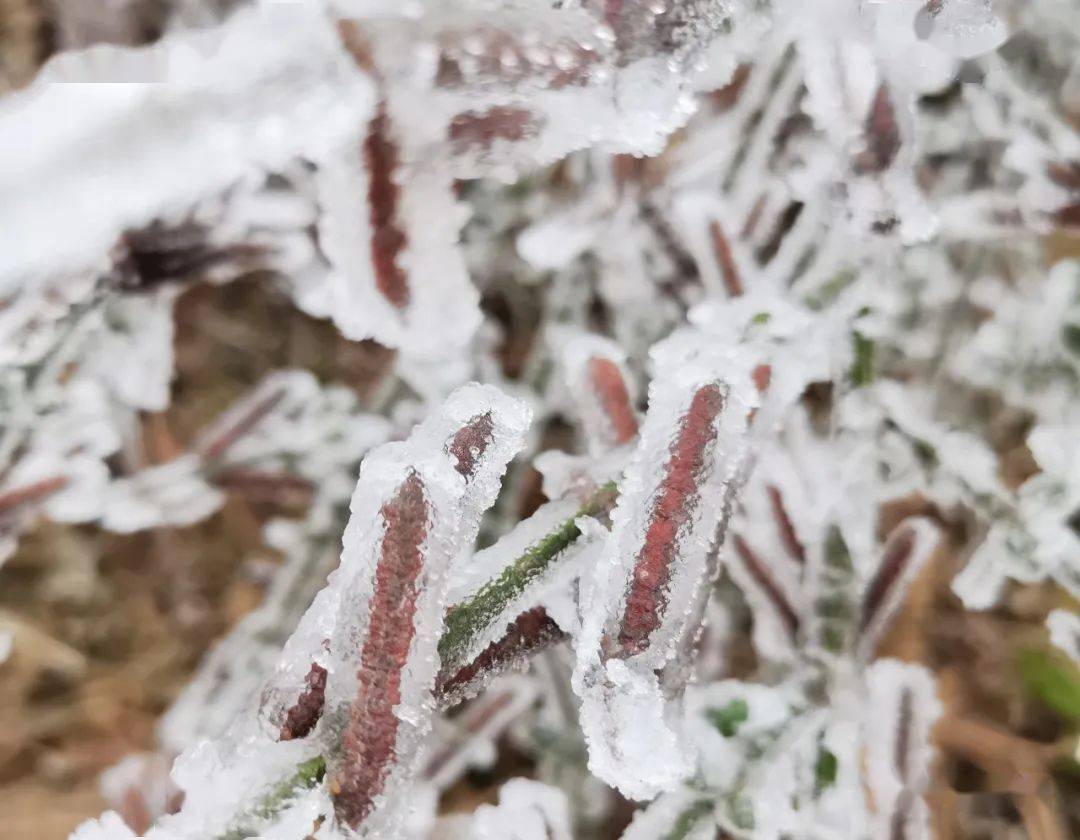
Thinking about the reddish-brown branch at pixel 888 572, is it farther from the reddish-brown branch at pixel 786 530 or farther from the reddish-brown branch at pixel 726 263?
the reddish-brown branch at pixel 726 263

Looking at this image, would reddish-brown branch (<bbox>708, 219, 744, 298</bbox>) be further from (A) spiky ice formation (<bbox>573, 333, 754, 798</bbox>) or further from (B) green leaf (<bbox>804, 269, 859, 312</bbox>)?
(A) spiky ice formation (<bbox>573, 333, 754, 798</bbox>)

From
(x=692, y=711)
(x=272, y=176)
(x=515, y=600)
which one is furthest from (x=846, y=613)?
(x=272, y=176)

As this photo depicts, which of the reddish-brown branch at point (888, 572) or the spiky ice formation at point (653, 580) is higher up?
the spiky ice formation at point (653, 580)

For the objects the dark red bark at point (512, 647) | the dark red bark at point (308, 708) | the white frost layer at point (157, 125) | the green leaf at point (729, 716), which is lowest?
the green leaf at point (729, 716)

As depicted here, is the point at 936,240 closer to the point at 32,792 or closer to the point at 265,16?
the point at 265,16

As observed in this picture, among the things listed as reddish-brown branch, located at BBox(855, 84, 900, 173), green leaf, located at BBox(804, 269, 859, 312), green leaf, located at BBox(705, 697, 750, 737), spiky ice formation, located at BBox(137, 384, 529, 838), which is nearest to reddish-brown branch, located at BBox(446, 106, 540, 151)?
spiky ice formation, located at BBox(137, 384, 529, 838)

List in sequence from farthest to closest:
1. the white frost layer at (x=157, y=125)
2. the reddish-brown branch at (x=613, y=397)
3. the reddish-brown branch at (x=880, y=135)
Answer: the reddish-brown branch at (x=613, y=397), the reddish-brown branch at (x=880, y=135), the white frost layer at (x=157, y=125)

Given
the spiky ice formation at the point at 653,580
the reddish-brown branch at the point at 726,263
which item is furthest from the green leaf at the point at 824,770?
the reddish-brown branch at the point at 726,263

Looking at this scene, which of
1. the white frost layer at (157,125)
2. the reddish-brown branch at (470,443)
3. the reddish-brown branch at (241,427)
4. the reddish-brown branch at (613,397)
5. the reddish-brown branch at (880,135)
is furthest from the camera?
the reddish-brown branch at (241,427)
